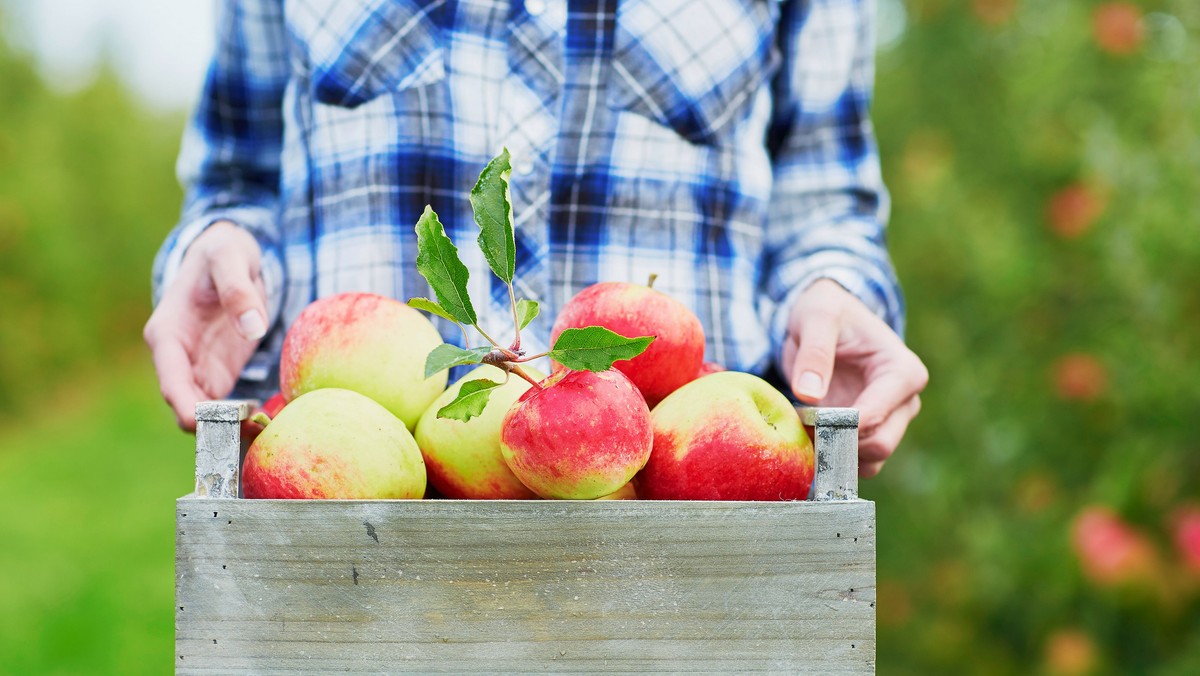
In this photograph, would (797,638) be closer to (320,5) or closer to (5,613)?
(320,5)

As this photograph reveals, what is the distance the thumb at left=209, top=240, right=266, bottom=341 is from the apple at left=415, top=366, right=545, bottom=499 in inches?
10.1

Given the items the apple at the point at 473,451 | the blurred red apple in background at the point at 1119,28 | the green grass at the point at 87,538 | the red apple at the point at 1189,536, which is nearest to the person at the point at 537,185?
the apple at the point at 473,451

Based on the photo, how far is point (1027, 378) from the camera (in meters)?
2.98

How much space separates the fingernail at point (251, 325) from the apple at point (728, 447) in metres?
0.41

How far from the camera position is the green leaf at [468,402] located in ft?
2.70

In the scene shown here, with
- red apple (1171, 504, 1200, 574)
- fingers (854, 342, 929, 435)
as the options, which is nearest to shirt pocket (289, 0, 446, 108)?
fingers (854, 342, 929, 435)

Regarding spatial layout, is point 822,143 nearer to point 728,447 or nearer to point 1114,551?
point 728,447

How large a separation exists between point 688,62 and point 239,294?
0.56 m

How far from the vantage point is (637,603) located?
2.63ft

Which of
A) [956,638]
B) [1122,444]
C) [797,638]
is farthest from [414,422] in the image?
[956,638]

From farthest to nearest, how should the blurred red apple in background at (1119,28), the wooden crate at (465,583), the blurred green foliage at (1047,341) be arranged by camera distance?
the blurred red apple in background at (1119,28)
the blurred green foliage at (1047,341)
the wooden crate at (465,583)

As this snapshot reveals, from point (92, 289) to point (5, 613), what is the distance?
16.6ft

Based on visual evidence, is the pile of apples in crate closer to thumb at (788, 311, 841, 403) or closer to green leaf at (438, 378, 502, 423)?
green leaf at (438, 378, 502, 423)

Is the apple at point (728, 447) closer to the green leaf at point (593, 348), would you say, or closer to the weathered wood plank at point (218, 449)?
the green leaf at point (593, 348)
